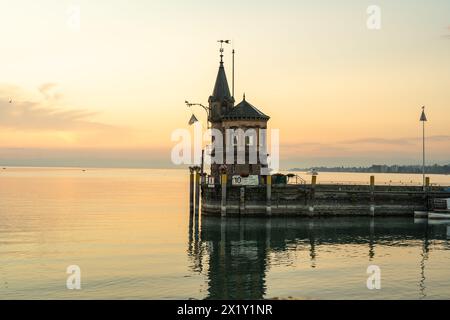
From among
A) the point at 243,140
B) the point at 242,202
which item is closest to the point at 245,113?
the point at 243,140

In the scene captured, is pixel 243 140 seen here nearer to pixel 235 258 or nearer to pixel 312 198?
pixel 312 198

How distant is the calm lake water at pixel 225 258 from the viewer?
2930 cm

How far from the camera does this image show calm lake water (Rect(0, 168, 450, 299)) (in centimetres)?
2930

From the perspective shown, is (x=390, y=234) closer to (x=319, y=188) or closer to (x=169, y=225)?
(x=319, y=188)

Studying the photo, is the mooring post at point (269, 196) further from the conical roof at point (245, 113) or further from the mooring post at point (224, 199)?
the conical roof at point (245, 113)

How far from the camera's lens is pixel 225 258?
128 ft

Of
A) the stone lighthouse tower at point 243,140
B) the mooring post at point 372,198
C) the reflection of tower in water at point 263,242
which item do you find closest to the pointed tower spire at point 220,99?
the stone lighthouse tower at point 243,140

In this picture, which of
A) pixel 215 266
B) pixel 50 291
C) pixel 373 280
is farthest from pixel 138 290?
pixel 373 280

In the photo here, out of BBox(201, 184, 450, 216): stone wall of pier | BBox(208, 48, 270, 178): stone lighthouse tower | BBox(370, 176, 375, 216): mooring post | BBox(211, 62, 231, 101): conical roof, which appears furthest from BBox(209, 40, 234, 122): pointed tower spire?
BBox(370, 176, 375, 216): mooring post

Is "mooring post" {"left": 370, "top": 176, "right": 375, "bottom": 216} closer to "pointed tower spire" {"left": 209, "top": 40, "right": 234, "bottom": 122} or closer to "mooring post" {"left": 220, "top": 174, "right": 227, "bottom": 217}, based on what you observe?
"mooring post" {"left": 220, "top": 174, "right": 227, "bottom": 217}

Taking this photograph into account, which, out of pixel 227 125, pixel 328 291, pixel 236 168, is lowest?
pixel 328 291
